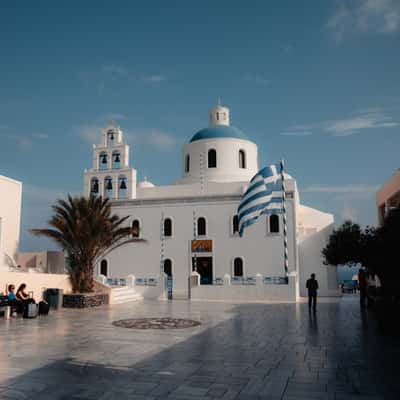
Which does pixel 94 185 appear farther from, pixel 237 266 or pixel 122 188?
pixel 237 266

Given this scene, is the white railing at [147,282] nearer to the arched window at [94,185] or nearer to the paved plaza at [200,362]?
the arched window at [94,185]

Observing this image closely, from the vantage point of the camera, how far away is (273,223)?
26.1 m

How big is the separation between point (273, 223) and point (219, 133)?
8.70 metres

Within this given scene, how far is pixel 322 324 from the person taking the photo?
38.3ft

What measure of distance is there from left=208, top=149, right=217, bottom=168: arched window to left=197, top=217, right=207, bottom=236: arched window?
507 cm

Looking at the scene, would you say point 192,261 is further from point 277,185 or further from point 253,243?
point 277,185

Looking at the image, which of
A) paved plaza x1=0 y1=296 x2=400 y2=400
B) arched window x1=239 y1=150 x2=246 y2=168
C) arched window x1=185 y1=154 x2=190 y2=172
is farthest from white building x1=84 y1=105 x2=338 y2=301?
paved plaza x1=0 y1=296 x2=400 y2=400

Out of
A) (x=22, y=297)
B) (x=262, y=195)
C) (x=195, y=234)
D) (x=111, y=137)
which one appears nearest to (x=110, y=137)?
(x=111, y=137)

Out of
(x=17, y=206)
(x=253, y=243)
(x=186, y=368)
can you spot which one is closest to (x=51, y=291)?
(x=17, y=206)

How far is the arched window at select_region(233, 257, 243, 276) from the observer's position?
85.8ft

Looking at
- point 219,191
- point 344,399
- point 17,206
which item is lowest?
point 344,399

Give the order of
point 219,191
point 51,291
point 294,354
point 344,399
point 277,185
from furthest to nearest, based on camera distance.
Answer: point 219,191, point 277,185, point 51,291, point 294,354, point 344,399

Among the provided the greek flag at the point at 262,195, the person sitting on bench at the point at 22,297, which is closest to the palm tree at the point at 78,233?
the person sitting on bench at the point at 22,297

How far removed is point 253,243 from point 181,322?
47.3 ft
